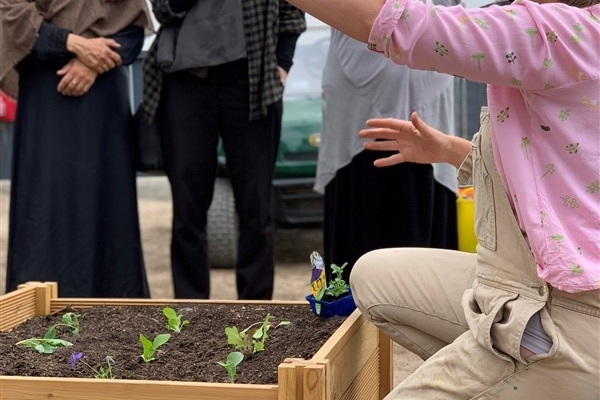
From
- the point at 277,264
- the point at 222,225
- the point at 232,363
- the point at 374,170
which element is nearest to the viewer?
the point at 232,363

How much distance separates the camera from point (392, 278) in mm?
1987

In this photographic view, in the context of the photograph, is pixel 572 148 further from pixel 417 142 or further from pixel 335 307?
pixel 335 307

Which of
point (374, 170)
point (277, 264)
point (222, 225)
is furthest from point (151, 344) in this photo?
point (277, 264)

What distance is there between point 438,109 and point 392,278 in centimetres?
134

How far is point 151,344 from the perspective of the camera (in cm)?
212

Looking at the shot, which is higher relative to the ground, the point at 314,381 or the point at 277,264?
the point at 314,381

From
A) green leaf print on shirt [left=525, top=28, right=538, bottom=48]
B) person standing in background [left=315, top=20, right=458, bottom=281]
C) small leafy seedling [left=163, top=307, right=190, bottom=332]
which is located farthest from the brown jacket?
green leaf print on shirt [left=525, top=28, right=538, bottom=48]

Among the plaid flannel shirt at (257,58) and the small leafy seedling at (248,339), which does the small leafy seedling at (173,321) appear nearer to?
the small leafy seedling at (248,339)

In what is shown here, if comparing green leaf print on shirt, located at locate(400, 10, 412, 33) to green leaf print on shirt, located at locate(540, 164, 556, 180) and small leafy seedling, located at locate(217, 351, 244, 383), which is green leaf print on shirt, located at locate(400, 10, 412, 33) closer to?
green leaf print on shirt, located at locate(540, 164, 556, 180)

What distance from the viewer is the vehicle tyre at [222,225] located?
15.6 ft

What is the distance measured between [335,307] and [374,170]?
0.98 m

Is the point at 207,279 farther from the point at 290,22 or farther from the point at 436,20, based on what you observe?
the point at 436,20

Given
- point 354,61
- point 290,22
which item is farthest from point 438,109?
point 290,22

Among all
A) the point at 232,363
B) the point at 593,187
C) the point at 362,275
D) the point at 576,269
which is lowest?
the point at 232,363
